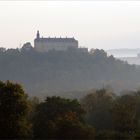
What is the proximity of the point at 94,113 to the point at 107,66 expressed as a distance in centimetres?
7635

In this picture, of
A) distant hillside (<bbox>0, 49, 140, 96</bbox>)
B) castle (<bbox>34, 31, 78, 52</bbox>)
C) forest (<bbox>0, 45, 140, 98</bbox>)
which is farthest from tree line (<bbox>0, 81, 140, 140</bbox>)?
castle (<bbox>34, 31, 78, 52</bbox>)

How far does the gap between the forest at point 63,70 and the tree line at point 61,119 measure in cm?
5990

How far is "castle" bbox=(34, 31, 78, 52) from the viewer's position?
121 m

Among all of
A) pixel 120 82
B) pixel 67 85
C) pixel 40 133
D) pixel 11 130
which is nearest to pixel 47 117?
pixel 40 133

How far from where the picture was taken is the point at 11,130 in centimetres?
2461

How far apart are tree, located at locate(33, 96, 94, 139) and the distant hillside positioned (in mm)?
62957

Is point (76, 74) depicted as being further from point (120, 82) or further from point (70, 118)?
point (70, 118)

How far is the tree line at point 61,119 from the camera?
2416 cm

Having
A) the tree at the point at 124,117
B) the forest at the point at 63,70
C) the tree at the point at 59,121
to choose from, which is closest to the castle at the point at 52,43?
the forest at the point at 63,70

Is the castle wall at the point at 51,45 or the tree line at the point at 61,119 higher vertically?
the castle wall at the point at 51,45

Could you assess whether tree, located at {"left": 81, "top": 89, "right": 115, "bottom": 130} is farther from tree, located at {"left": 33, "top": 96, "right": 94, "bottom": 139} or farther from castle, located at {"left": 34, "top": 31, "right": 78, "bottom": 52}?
castle, located at {"left": 34, "top": 31, "right": 78, "bottom": 52}

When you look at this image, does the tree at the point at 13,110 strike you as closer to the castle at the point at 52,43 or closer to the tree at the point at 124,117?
the tree at the point at 124,117

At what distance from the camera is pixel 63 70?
343 feet

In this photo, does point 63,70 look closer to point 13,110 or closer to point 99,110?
point 99,110
